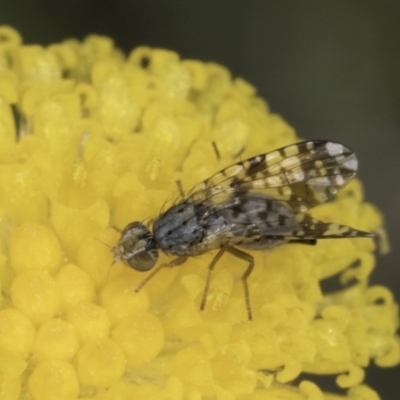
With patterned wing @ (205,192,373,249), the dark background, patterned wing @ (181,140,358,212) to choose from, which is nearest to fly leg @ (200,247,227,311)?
patterned wing @ (205,192,373,249)

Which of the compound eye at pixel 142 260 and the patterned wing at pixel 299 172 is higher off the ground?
the patterned wing at pixel 299 172

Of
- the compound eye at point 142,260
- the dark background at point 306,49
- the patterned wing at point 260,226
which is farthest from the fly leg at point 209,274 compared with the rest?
the dark background at point 306,49

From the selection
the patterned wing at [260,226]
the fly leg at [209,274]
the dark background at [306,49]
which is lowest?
the fly leg at [209,274]

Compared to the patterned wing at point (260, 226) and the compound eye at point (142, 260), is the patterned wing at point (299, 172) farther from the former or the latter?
the compound eye at point (142, 260)

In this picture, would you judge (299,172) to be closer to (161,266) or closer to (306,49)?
(161,266)

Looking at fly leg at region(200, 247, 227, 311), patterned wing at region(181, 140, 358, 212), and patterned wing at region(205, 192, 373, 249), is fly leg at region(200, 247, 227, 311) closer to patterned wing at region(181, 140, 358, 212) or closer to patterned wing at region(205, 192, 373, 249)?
patterned wing at region(205, 192, 373, 249)

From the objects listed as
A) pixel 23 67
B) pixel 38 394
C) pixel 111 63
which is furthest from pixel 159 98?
pixel 38 394

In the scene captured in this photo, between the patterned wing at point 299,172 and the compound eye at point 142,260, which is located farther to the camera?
the patterned wing at point 299,172
